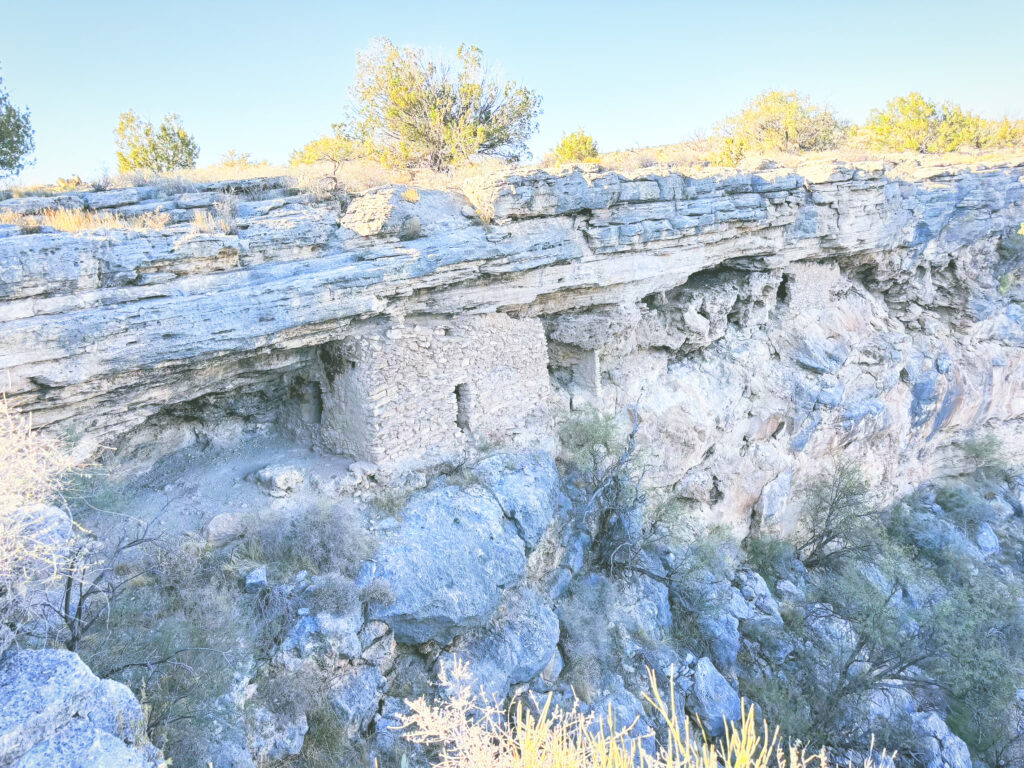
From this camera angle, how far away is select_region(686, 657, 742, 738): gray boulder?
617cm

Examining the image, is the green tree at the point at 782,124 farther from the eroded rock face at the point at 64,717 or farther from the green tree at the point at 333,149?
the eroded rock face at the point at 64,717

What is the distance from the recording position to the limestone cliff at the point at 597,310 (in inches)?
190

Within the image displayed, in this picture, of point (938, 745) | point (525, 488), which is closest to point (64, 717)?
point (525, 488)

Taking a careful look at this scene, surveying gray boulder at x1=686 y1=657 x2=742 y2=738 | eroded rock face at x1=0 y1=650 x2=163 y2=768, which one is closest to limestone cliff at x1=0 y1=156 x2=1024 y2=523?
eroded rock face at x1=0 y1=650 x2=163 y2=768

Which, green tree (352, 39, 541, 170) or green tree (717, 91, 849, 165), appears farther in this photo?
green tree (717, 91, 849, 165)

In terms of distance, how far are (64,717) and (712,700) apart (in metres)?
5.83

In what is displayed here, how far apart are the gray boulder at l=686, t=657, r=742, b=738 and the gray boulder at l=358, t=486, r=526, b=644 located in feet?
7.85

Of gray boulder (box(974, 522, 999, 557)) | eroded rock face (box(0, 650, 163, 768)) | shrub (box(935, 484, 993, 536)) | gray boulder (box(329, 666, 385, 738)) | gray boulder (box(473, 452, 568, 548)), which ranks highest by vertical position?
eroded rock face (box(0, 650, 163, 768))

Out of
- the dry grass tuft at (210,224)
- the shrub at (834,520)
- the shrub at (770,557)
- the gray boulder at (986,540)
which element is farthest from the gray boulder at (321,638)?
the gray boulder at (986,540)

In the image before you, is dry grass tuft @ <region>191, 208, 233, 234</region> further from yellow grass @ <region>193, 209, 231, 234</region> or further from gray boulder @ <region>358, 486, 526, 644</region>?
gray boulder @ <region>358, 486, 526, 644</region>

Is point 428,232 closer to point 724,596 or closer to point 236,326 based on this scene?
point 236,326

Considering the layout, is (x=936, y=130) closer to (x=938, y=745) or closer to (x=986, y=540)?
(x=986, y=540)

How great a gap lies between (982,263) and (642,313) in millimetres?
9073

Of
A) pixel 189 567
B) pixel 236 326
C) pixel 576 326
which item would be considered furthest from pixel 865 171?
pixel 189 567
